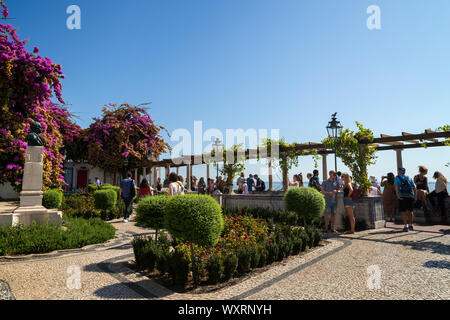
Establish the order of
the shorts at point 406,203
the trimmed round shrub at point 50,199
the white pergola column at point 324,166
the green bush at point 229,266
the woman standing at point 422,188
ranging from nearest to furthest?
the green bush at point 229,266, the shorts at point 406,203, the woman standing at point 422,188, the trimmed round shrub at point 50,199, the white pergola column at point 324,166

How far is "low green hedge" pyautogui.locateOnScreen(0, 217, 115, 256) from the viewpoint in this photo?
5293 mm

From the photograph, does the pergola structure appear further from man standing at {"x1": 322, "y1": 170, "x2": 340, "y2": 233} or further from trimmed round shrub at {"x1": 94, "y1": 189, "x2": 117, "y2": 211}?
trimmed round shrub at {"x1": 94, "y1": 189, "x2": 117, "y2": 211}

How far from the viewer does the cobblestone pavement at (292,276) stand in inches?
135

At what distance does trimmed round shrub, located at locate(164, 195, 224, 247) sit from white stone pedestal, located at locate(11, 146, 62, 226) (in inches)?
188

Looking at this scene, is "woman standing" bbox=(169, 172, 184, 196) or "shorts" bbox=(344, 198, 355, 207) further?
"shorts" bbox=(344, 198, 355, 207)

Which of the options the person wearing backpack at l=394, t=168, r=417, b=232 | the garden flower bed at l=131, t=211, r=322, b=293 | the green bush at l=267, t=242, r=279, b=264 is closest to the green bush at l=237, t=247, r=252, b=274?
the garden flower bed at l=131, t=211, r=322, b=293

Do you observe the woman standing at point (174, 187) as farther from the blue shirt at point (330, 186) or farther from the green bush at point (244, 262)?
the blue shirt at point (330, 186)

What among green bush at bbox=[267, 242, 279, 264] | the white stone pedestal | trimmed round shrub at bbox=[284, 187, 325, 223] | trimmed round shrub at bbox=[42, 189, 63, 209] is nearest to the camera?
Answer: green bush at bbox=[267, 242, 279, 264]

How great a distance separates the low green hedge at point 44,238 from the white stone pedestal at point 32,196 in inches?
16.6

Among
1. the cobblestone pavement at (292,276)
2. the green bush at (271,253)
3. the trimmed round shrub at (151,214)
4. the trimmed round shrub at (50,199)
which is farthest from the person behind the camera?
the trimmed round shrub at (50,199)

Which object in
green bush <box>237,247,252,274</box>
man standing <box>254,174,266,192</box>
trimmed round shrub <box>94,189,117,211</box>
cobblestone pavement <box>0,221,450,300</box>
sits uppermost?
man standing <box>254,174,266,192</box>

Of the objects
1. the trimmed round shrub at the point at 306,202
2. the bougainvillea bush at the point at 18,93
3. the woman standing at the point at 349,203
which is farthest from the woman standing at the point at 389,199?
the bougainvillea bush at the point at 18,93
